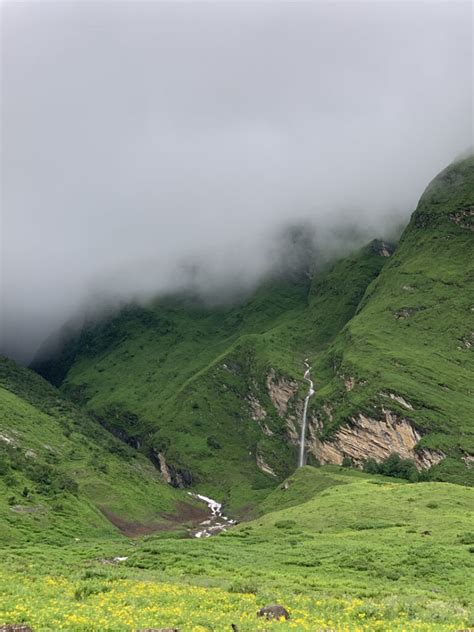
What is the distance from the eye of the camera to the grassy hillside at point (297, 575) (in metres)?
22.3

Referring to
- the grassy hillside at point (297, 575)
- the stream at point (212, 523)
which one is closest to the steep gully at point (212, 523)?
the stream at point (212, 523)

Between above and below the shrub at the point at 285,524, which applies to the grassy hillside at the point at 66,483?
below

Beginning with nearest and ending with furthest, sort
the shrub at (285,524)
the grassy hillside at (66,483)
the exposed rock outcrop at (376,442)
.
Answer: the shrub at (285,524) < the grassy hillside at (66,483) < the exposed rock outcrop at (376,442)

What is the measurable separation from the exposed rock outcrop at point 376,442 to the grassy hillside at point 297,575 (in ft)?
207

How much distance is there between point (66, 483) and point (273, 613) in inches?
4253

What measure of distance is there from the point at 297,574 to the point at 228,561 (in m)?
9.75

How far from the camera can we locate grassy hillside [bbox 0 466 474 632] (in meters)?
22.3

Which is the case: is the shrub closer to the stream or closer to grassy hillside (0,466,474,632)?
grassy hillside (0,466,474,632)

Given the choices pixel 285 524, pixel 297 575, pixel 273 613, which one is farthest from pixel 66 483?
pixel 273 613

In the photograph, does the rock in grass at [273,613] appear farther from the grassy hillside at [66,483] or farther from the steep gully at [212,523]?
the steep gully at [212,523]

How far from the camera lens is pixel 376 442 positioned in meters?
169

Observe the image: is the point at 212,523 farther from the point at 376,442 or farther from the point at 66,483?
the point at 376,442

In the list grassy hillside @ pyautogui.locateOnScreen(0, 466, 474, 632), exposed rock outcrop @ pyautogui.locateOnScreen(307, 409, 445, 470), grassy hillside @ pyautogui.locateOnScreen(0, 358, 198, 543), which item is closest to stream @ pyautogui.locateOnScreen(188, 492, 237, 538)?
grassy hillside @ pyautogui.locateOnScreen(0, 358, 198, 543)

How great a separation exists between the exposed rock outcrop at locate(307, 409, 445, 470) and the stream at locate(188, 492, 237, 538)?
43397mm
